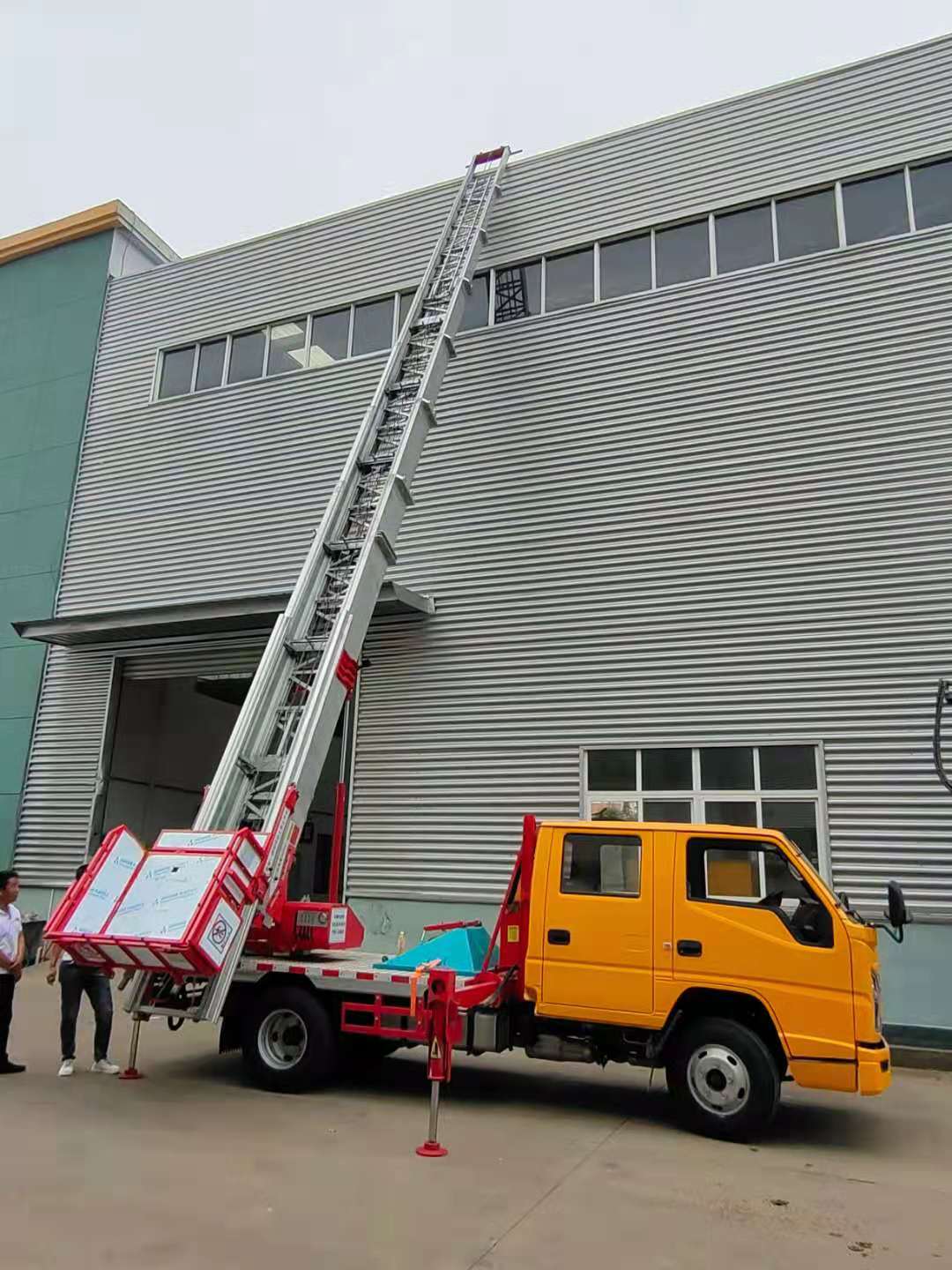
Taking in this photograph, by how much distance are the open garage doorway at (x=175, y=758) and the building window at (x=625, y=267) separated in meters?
7.47

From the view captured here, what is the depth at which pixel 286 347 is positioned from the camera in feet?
54.2

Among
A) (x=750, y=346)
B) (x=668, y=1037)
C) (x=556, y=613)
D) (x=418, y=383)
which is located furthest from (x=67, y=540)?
(x=668, y=1037)

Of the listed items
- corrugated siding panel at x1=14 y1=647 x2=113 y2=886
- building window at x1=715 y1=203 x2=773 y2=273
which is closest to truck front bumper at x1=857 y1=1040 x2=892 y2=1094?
building window at x1=715 y1=203 x2=773 y2=273

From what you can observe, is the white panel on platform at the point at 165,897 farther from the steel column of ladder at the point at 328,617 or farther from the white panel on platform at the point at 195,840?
the steel column of ladder at the point at 328,617

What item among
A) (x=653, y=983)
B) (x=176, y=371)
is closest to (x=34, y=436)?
(x=176, y=371)

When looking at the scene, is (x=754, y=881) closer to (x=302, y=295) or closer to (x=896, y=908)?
(x=896, y=908)

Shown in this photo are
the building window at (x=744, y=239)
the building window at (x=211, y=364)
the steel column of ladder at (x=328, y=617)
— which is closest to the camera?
the steel column of ladder at (x=328, y=617)

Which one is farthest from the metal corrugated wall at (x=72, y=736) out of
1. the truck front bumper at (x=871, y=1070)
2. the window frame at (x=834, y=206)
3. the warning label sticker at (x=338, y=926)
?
the truck front bumper at (x=871, y=1070)

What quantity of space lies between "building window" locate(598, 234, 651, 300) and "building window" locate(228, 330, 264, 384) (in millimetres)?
6273

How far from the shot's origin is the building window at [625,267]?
550 inches

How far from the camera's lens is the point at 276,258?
17094 millimetres

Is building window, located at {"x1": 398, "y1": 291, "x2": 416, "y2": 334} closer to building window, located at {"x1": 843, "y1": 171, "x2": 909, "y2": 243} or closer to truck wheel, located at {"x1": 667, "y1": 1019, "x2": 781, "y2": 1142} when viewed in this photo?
building window, located at {"x1": 843, "y1": 171, "x2": 909, "y2": 243}

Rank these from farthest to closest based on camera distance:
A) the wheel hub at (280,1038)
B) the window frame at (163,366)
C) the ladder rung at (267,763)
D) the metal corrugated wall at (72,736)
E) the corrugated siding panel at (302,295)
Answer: the window frame at (163,366), the metal corrugated wall at (72,736), the corrugated siding panel at (302,295), the ladder rung at (267,763), the wheel hub at (280,1038)

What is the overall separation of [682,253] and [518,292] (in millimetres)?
2597
